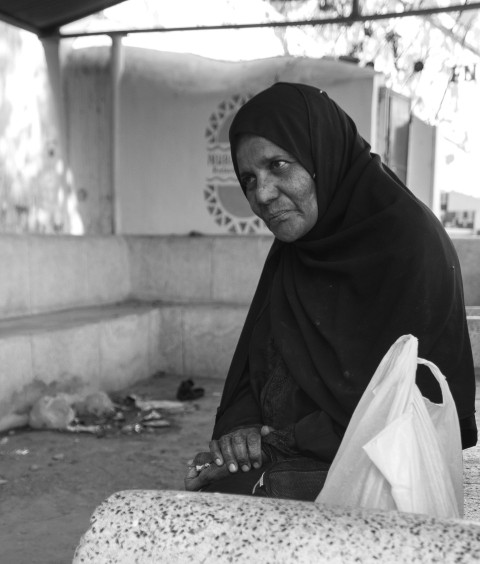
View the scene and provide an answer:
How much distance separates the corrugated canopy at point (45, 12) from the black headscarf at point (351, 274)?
13.0 ft

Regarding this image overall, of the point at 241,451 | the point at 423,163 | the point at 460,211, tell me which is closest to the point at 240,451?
the point at 241,451

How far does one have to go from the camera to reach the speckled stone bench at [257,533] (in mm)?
852

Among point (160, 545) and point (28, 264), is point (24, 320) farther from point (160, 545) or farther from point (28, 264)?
point (160, 545)

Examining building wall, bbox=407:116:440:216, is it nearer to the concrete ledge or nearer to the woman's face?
the concrete ledge

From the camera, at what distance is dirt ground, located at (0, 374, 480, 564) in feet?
8.75

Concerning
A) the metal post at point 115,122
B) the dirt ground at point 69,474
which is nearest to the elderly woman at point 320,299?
the dirt ground at point 69,474

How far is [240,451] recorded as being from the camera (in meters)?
1.76

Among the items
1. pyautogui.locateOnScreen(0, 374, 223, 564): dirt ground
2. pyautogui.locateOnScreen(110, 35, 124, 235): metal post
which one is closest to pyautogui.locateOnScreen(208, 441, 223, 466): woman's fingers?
pyautogui.locateOnScreen(0, 374, 223, 564): dirt ground

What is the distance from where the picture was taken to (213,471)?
1793 mm

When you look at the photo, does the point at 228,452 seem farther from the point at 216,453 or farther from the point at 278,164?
the point at 278,164

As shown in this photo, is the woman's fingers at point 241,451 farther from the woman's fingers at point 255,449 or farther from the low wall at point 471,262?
the low wall at point 471,262

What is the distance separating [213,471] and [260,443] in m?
0.16

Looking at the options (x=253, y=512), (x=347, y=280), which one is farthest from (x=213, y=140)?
(x=253, y=512)

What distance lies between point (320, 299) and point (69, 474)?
2262 millimetres
